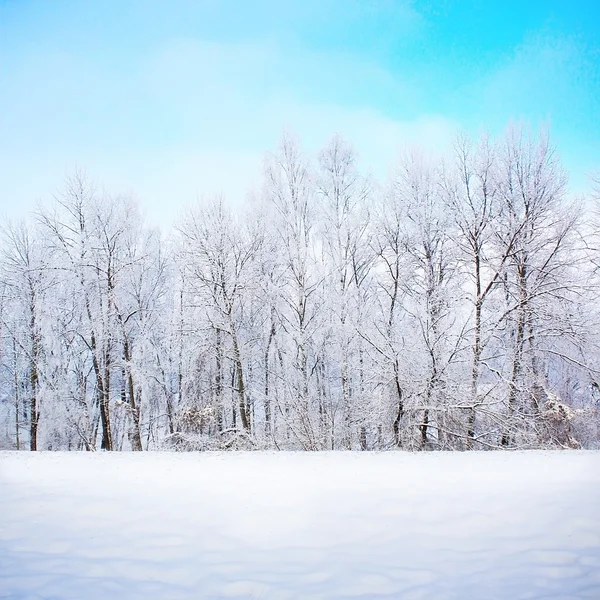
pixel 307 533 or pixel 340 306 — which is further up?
pixel 340 306

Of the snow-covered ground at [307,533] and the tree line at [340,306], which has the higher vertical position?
the tree line at [340,306]

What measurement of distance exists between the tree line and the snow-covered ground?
577 cm

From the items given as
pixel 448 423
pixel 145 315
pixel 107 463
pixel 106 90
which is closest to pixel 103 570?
pixel 107 463

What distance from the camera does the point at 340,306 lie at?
14.3 m

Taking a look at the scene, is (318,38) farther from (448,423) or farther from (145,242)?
(448,423)

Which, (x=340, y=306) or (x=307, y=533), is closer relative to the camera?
(x=307, y=533)

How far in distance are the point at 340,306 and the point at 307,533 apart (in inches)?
411

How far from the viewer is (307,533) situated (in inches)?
169

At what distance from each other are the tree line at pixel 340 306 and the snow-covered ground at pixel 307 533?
5.77 m

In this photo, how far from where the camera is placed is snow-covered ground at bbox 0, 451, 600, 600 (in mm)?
3217

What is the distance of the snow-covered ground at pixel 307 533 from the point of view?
10.6 ft

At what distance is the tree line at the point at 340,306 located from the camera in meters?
12.6

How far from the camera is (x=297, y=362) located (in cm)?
1541

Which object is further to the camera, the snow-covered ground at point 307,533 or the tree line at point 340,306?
the tree line at point 340,306
